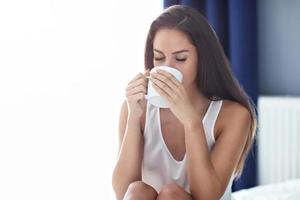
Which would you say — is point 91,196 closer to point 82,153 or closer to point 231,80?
point 82,153

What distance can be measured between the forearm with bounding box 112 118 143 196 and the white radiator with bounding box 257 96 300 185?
3.33 feet

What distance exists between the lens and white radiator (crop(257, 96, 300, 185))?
2203mm

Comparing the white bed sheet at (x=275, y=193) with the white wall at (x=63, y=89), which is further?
the white wall at (x=63, y=89)

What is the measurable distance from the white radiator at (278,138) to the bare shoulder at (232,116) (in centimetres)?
82

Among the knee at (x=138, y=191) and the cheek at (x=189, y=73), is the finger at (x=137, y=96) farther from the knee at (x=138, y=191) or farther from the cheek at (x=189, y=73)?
the knee at (x=138, y=191)

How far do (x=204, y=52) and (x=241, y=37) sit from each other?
3.29 ft

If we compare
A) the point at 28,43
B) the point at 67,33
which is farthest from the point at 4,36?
the point at 67,33

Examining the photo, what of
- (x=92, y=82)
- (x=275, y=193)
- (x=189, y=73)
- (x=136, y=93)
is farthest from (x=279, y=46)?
(x=136, y=93)

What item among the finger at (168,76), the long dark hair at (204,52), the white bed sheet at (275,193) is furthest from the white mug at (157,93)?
the white bed sheet at (275,193)

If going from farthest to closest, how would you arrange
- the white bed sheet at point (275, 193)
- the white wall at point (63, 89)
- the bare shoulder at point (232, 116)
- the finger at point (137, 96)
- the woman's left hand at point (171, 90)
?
the white wall at point (63, 89), the white bed sheet at point (275, 193), the bare shoulder at point (232, 116), the finger at point (137, 96), the woman's left hand at point (171, 90)

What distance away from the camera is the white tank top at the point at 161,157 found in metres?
1.41

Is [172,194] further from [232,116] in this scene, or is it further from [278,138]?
[278,138]

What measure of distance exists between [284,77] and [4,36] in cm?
132

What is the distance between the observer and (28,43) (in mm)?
2145
